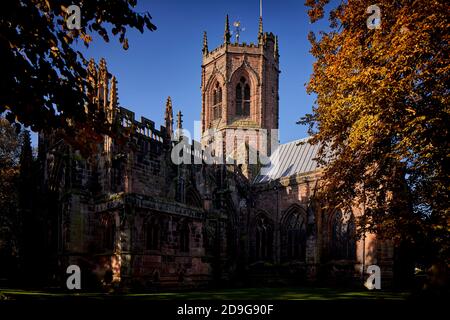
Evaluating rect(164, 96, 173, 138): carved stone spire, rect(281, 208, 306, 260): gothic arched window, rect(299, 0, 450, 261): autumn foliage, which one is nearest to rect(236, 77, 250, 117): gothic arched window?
rect(281, 208, 306, 260): gothic arched window

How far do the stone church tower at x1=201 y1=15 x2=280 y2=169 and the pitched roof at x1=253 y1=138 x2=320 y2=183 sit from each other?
10.2 feet

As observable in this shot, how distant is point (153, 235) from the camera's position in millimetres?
20266

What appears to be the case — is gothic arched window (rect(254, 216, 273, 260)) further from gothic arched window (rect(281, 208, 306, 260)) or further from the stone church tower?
the stone church tower

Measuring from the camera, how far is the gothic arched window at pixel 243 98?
39694 mm

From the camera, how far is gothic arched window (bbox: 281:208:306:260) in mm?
28812

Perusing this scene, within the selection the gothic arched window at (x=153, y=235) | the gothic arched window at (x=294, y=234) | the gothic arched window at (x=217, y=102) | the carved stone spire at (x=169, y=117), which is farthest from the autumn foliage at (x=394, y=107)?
the gothic arched window at (x=217, y=102)

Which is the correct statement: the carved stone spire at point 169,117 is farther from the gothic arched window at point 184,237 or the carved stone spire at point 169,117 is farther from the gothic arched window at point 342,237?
the gothic arched window at point 342,237

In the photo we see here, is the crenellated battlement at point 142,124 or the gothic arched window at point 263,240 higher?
the crenellated battlement at point 142,124

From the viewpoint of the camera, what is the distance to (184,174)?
2581 centimetres

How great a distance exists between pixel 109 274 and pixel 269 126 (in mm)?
23612

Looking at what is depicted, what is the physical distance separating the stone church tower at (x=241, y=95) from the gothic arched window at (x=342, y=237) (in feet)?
39.9

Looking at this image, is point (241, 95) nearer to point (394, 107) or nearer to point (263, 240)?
point (263, 240)
